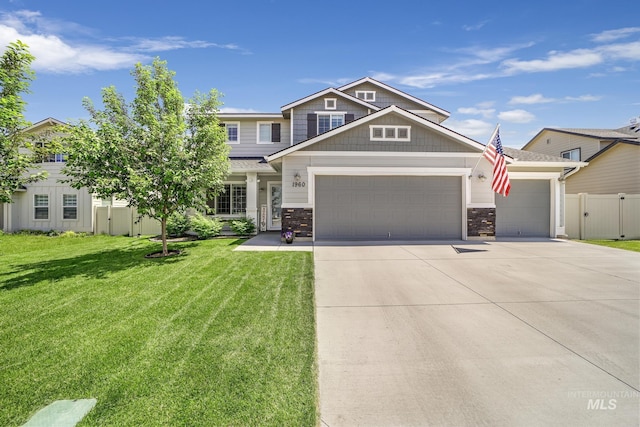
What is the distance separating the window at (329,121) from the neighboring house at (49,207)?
13046mm

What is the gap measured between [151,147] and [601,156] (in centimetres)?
2365

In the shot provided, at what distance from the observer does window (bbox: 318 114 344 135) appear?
16.9 metres

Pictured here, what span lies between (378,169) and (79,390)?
435 inches

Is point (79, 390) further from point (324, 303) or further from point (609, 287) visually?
point (609, 287)

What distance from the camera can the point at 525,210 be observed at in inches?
529

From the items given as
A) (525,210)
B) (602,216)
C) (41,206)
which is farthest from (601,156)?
(41,206)

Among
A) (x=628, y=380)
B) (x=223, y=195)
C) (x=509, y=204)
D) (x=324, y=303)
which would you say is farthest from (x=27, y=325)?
(x=509, y=204)

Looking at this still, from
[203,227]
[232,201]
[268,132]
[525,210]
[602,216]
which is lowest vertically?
[203,227]

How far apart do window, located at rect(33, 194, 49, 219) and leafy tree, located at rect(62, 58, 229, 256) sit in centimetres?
1037

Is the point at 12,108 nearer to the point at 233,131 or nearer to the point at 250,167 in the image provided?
the point at 250,167

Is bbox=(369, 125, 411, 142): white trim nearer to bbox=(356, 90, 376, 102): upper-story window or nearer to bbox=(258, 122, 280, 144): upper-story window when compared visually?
bbox=(258, 122, 280, 144): upper-story window

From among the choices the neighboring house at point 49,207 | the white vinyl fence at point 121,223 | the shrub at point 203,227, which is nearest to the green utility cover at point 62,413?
the shrub at point 203,227

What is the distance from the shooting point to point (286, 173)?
40.5 ft

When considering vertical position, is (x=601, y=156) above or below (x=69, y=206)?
above
